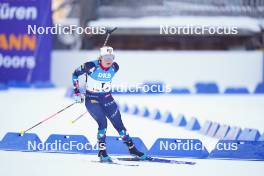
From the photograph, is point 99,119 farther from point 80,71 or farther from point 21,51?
point 21,51

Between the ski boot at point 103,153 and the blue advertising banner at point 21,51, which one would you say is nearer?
the ski boot at point 103,153

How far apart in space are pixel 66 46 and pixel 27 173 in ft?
33.4

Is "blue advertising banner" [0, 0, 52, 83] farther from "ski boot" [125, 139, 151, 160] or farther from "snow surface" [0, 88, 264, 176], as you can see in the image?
"ski boot" [125, 139, 151, 160]

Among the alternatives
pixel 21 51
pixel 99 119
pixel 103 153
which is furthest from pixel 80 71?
pixel 21 51

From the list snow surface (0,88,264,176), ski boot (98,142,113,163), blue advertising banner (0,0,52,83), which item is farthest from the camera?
blue advertising banner (0,0,52,83)

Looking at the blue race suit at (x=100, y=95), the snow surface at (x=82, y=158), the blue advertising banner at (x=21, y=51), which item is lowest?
the snow surface at (x=82, y=158)

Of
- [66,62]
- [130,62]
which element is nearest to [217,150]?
[66,62]

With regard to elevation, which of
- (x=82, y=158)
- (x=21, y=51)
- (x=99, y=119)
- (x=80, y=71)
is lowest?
(x=82, y=158)

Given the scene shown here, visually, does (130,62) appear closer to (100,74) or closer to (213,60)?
(213,60)

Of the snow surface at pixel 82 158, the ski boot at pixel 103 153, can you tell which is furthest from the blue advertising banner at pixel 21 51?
the ski boot at pixel 103 153

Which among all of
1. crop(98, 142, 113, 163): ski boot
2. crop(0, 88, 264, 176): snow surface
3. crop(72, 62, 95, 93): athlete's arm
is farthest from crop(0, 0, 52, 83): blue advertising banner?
crop(98, 142, 113, 163): ski boot

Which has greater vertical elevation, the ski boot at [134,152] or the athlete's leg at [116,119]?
the athlete's leg at [116,119]

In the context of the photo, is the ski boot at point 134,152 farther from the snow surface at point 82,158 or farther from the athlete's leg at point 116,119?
the snow surface at point 82,158

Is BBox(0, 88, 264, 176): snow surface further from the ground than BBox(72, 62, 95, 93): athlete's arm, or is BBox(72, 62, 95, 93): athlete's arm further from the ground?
BBox(72, 62, 95, 93): athlete's arm
